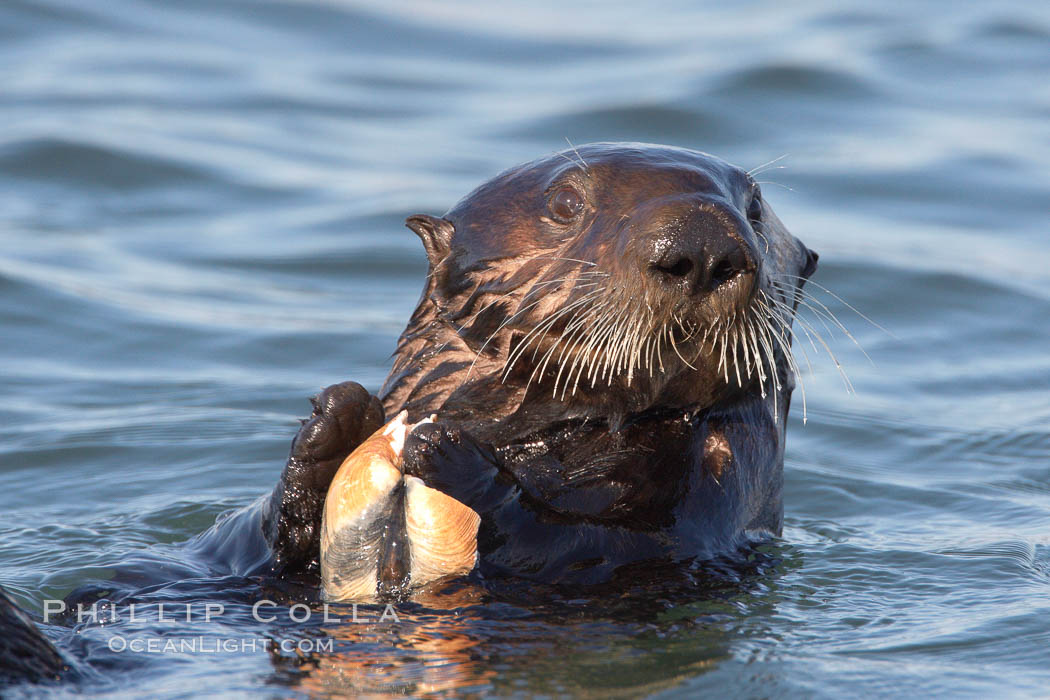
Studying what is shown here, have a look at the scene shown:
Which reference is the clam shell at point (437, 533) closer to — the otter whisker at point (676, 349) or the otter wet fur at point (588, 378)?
the otter wet fur at point (588, 378)

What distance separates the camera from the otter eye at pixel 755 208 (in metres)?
4.26

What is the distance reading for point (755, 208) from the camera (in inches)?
168

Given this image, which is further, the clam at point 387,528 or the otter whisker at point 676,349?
the otter whisker at point 676,349

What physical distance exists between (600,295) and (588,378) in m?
0.31

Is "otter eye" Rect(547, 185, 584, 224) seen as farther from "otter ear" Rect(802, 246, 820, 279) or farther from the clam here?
"otter ear" Rect(802, 246, 820, 279)

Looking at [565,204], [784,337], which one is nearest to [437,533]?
[565,204]

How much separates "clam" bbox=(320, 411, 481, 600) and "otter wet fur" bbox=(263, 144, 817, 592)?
22 mm

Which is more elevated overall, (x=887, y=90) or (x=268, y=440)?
(x=887, y=90)

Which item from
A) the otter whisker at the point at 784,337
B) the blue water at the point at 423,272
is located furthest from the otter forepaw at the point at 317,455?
the otter whisker at the point at 784,337

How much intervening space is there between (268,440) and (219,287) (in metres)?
2.60

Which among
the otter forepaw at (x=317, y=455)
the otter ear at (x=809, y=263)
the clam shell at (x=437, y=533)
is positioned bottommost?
the clam shell at (x=437, y=533)

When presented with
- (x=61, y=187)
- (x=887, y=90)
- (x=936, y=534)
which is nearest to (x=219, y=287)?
(x=61, y=187)

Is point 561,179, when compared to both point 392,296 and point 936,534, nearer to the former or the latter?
point 936,534

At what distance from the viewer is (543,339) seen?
3.96m
